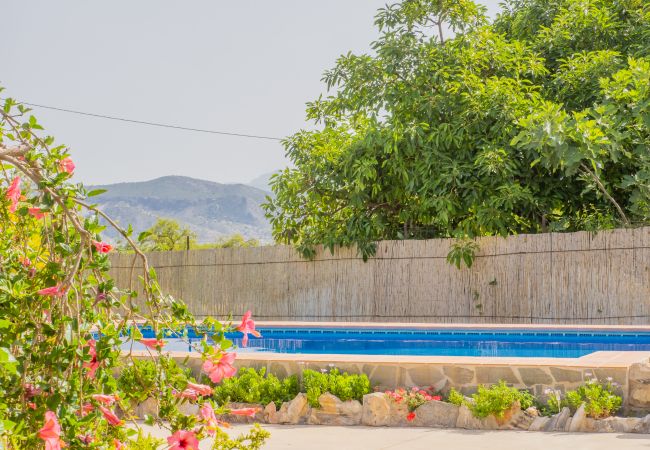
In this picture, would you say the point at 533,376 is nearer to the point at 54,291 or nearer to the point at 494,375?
the point at 494,375

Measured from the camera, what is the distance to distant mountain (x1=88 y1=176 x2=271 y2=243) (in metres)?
149

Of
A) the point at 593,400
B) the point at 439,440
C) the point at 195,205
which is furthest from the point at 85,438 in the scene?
the point at 195,205

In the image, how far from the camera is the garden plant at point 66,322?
2176 millimetres

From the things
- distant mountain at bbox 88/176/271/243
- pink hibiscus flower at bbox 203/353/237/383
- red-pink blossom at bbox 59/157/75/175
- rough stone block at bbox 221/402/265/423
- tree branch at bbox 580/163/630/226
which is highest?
distant mountain at bbox 88/176/271/243

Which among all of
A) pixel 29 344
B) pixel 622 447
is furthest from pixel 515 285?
pixel 29 344

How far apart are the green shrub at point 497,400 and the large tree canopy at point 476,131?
5.56 m

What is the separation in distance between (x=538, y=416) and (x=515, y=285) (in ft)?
22.2

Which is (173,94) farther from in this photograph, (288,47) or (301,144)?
(301,144)

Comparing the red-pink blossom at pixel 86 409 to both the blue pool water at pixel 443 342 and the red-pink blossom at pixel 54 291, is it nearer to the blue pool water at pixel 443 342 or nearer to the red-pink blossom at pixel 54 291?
the red-pink blossom at pixel 54 291

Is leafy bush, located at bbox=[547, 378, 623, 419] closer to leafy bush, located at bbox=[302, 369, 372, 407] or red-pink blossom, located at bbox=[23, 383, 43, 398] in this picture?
leafy bush, located at bbox=[302, 369, 372, 407]

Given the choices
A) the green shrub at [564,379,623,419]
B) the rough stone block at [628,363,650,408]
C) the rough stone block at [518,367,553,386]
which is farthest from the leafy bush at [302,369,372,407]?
the rough stone block at [628,363,650,408]

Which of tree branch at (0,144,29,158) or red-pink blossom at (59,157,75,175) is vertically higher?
tree branch at (0,144,29,158)

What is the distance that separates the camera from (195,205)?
156 metres

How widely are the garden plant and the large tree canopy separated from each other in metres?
8.71
